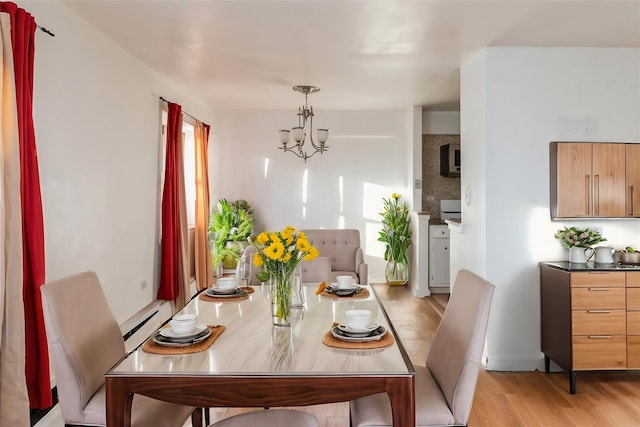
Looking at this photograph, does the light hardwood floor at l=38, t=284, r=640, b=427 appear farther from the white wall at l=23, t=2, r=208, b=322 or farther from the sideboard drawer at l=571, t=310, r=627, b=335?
the white wall at l=23, t=2, r=208, b=322

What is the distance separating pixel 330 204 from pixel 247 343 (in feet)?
17.3

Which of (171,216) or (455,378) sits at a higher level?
(171,216)

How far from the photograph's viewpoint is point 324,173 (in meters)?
7.09

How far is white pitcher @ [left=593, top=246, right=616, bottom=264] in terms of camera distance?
356cm

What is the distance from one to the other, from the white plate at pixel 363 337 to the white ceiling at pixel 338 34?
1.94 meters

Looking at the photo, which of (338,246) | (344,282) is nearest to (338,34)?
(344,282)

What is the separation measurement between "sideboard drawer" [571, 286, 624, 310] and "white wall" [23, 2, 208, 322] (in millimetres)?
3363

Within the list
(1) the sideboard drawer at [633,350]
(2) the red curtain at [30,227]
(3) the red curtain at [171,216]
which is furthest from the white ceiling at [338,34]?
(1) the sideboard drawer at [633,350]

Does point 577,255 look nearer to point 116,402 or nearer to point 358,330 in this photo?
point 358,330

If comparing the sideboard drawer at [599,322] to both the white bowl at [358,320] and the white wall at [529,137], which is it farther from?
the white bowl at [358,320]

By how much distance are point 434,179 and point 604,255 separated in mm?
3584

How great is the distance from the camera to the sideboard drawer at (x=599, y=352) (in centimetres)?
331

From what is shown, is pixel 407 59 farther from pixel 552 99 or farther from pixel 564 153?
pixel 564 153

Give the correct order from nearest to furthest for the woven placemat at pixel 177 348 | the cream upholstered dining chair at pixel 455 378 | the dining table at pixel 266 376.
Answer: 1. the dining table at pixel 266 376
2. the woven placemat at pixel 177 348
3. the cream upholstered dining chair at pixel 455 378
